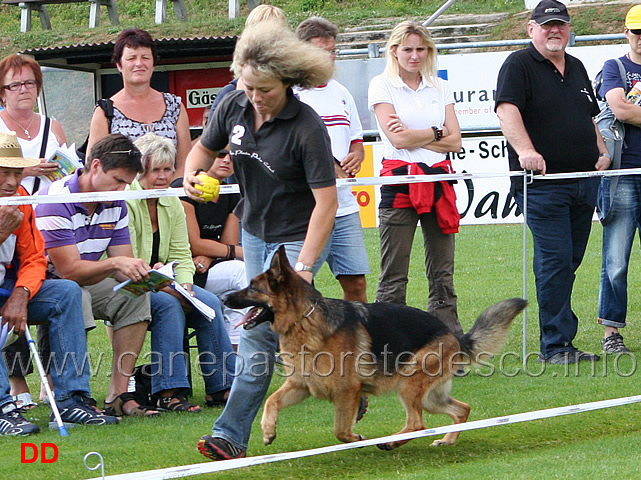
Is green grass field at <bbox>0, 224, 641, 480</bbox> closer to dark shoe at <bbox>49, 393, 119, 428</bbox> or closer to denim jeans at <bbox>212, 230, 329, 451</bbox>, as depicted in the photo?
dark shoe at <bbox>49, 393, 119, 428</bbox>

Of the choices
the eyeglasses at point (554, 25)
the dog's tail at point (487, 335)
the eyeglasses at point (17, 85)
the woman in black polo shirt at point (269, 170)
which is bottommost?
the dog's tail at point (487, 335)

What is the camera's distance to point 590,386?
19.4ft

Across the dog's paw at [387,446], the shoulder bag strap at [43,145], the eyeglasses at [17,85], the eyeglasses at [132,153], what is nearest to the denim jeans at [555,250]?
the dog's paw at [387,446]

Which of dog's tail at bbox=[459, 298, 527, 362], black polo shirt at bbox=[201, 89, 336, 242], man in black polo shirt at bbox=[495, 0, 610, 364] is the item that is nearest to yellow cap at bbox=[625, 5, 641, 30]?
man in black polo shirt at bbox=[495, 0, 610, 364]

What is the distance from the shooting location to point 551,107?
660 centimetres

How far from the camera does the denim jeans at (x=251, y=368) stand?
4.54 meters

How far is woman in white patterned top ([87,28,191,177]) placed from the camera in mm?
6734

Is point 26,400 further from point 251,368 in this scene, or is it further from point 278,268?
point 278,268

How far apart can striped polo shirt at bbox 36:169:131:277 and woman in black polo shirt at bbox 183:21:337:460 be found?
1229 millimetres

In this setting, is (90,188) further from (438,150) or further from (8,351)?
(438,150)

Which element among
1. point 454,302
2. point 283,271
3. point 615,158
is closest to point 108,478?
point 283,271

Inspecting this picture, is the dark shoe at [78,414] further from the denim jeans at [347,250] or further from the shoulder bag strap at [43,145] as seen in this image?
the denim jeans at [347,250]

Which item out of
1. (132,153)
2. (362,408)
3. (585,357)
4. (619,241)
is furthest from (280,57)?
(619,241)

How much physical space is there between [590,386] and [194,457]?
8.53 feet
